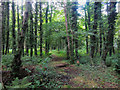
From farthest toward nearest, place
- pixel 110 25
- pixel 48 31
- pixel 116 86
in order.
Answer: pixel 48 31, pixel 110 25, pixel 116 86

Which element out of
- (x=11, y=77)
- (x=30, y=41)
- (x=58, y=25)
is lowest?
(x=11, y=77)

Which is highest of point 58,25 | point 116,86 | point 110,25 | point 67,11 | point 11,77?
point 67,11

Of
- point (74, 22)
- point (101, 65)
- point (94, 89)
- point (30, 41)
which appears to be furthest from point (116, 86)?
point (30, 41)

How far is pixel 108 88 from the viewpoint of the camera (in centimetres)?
471

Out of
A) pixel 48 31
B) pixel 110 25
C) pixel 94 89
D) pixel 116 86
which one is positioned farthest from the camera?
pixel 48 31

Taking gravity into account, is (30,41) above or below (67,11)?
below

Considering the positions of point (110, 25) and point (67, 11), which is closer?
point (110, 25)

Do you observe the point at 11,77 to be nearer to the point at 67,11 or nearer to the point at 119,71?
the point at 119,71

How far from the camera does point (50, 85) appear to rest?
4.60 meters

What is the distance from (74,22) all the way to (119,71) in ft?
24.0

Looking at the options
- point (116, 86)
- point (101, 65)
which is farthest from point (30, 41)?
point (116, 86)

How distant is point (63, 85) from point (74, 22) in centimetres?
828

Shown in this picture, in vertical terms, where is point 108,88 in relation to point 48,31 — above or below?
below

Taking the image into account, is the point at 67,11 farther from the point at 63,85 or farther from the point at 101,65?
the point at 63,85
